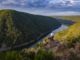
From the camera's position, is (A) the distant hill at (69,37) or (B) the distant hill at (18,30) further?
(B) the distant hill at (18,30)

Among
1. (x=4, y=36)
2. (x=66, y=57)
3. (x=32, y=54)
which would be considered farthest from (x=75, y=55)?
(x=4, y=36)

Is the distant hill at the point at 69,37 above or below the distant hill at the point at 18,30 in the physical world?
above

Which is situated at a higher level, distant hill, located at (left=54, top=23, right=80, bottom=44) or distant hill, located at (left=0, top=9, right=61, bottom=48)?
distant hill, located at (left=54, top=23, right=80, bottom=44)

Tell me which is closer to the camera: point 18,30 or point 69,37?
point 69,37

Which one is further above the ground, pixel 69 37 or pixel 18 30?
pixel 69 37

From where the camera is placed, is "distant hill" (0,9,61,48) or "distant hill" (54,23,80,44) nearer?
"distant hill" (54,23,80,44)

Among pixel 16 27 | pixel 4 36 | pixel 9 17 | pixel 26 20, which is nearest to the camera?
pixel 4 36

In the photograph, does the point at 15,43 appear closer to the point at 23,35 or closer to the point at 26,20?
the point at 23,35

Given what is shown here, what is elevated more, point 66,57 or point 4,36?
point 66,57
